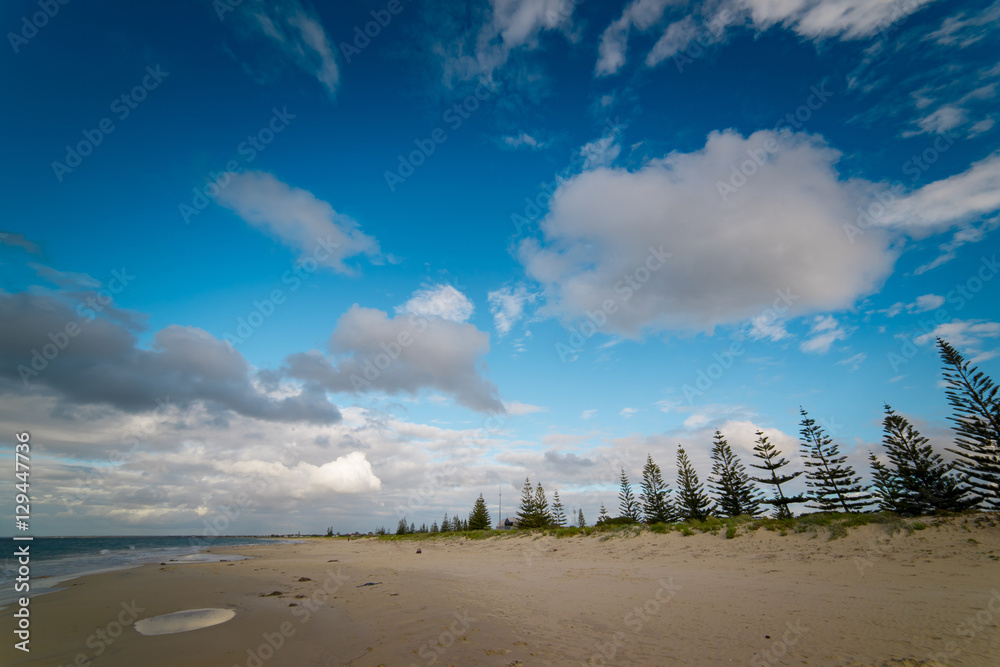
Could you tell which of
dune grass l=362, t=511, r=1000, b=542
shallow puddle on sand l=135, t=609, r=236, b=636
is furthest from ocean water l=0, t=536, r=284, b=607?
dune grass l=362, t=511, r=1000, b=542

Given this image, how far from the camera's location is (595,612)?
753 centimetres

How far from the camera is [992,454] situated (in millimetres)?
22500

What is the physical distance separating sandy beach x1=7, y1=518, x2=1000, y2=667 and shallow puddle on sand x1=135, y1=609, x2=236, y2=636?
1.09 feet

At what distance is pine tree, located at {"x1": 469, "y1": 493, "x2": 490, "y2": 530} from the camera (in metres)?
67.7

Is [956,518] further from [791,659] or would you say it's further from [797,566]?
[791,659]

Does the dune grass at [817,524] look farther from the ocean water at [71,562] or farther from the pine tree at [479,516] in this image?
the pine tree at [479,516]

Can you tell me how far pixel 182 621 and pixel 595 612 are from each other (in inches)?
329

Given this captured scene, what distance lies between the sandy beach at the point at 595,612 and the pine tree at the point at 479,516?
58.6 m

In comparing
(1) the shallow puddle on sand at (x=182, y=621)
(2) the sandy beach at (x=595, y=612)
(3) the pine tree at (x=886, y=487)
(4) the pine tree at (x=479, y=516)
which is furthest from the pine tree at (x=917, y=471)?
(4) the pine tree at (x=479, y=516)

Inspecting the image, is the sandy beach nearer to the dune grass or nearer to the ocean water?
the dune grass

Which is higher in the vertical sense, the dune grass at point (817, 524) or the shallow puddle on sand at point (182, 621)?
the dune grass at point (817, 524)

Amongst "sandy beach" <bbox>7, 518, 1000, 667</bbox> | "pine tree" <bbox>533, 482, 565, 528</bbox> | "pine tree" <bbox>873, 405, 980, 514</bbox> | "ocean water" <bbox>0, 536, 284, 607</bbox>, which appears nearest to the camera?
"sandy beach" <bbox>7, 518, 1000, 667</bbox>

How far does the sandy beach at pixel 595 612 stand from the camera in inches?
207

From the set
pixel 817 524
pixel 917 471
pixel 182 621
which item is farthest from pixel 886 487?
pixel 182 621
